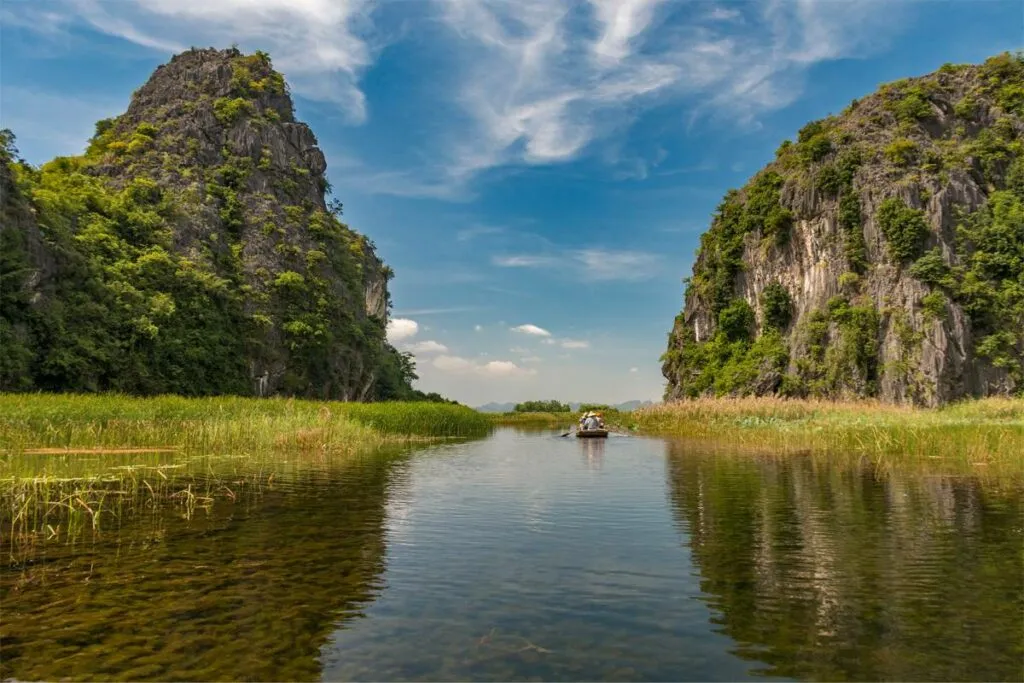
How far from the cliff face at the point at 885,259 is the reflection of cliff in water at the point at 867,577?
49.5 meters

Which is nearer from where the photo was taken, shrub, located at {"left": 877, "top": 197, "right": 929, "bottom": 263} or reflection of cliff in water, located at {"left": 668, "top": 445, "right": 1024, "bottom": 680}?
reflection of cliff in water, located at {"left": 668, "top": 445, "right": 1024, "bottom": 680}

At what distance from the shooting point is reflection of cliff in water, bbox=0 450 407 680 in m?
6.47

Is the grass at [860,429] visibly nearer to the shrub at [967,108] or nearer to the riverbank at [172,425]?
the riverbank at [172,425]

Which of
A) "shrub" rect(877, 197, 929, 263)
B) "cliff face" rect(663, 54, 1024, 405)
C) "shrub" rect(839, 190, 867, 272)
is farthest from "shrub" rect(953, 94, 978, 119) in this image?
"shrub" rect(877, 197, 929, 263)

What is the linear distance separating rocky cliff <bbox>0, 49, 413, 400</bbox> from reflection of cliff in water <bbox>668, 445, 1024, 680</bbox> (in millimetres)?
43117

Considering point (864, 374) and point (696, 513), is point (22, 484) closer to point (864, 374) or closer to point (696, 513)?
point (696, 513)

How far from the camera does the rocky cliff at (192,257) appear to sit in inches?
1801

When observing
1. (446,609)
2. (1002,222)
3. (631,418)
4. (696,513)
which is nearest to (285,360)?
(631,418)

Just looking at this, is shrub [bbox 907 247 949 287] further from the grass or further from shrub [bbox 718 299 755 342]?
shrub [bbox 718 299 755 342]

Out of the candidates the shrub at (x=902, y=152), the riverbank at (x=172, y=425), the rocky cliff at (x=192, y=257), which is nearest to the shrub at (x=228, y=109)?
the rocky cliff at (x=192, y=257)

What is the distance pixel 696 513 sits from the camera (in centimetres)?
1480

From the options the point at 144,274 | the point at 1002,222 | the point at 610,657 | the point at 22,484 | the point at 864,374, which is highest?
the point at 1002,222

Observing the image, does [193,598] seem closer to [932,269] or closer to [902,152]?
[932,269]

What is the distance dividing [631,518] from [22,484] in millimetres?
12772
